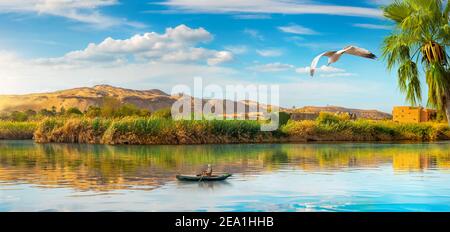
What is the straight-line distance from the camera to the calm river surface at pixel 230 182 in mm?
9602

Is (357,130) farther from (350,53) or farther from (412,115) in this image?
(350,53)

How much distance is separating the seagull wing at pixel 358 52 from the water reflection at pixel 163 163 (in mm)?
3107

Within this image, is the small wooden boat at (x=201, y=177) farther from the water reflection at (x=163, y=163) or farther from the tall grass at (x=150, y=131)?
the tall grass at (x=150, y=131)

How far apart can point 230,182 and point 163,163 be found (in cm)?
423

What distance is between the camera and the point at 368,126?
29.7 meters

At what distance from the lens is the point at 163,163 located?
16125 millimetres

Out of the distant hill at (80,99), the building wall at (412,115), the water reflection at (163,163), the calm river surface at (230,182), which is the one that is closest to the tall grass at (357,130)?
the building wall at (412,115)

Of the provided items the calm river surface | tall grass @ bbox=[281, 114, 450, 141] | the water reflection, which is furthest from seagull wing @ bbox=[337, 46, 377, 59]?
tall grass @ bbox=[281, 114, 450, 141]

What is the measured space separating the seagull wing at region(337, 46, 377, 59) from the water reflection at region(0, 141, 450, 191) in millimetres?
3107

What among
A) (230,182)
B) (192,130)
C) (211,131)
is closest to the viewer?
(230,182)

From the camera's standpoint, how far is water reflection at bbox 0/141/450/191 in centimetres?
1255

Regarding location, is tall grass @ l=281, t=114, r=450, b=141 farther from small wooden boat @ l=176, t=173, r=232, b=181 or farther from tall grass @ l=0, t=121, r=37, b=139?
small wooden boat @ l=176, t=173, r=232, b=181

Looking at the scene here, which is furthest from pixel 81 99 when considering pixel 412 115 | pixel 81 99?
pixel 412 115

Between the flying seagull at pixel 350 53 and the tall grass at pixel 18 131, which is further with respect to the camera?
the tall grass at pixel 18 131
